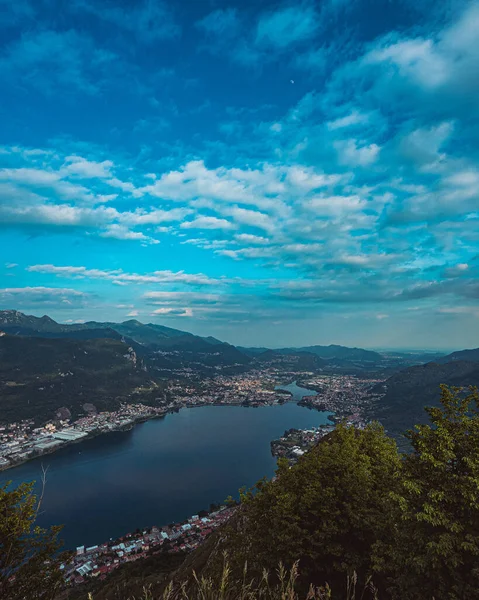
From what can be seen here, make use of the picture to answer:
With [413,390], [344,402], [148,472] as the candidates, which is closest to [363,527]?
[148,472]

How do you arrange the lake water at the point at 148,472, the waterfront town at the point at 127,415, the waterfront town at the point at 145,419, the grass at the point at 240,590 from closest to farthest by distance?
the grass at the point at 240,590
the waterfront town at the point at 145,419
the lake water at the point at 148,472
the waterfront town at the point at 127,415

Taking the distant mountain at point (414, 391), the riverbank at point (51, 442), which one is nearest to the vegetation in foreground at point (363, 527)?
the riverbank at point (51, 442)

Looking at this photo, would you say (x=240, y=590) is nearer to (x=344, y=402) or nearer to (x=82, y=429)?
(x=82, y=429)

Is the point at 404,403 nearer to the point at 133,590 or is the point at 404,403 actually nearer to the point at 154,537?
the point at 154,537

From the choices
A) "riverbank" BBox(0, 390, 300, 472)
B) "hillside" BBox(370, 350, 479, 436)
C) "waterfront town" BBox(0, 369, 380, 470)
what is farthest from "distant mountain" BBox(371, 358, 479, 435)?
"riverbank" BBox(0, 390, 300, 472)

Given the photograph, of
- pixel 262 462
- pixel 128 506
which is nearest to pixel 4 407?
pixel 128 506

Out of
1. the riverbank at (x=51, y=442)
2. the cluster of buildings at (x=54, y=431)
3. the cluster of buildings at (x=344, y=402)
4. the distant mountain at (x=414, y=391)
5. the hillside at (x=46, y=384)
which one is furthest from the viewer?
the cluster of buildings at (x=344, y=402)

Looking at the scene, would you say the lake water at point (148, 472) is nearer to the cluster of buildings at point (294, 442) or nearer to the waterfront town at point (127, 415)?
the cluster of buildings at point (294, 442)
